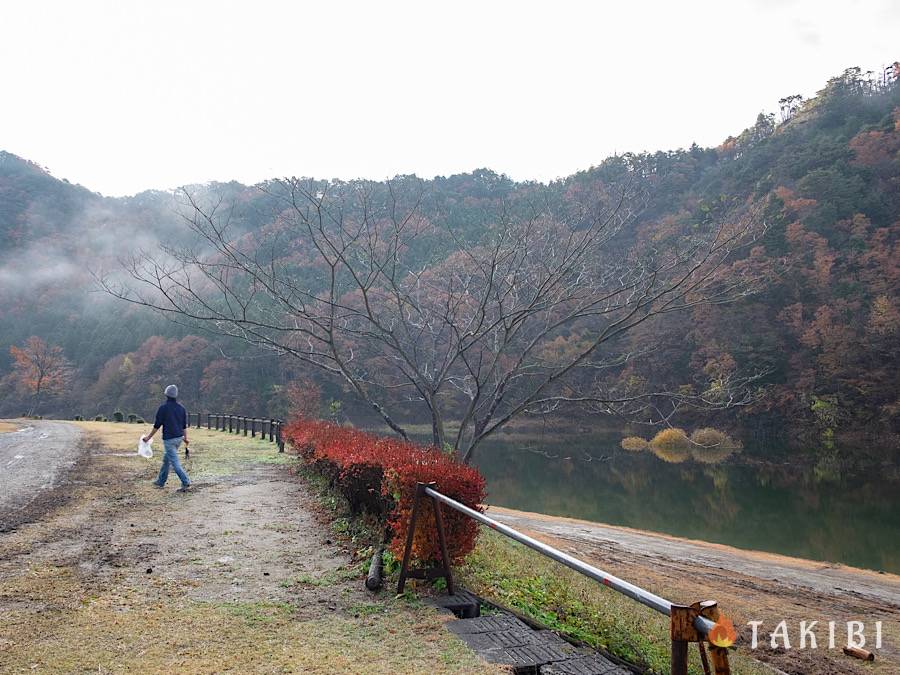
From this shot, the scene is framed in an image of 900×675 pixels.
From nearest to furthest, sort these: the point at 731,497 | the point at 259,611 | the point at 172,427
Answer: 1. the point at 259,611
2. the point at 172,427
3. the point at 731,497

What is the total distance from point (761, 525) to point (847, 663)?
13.7 meters

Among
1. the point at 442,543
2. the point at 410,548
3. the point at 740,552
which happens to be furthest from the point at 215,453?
the point at 740,552

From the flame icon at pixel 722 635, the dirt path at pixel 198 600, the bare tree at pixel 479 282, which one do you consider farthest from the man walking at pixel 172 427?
the flame icon at pixel 722 635

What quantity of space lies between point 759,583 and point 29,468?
537 inches

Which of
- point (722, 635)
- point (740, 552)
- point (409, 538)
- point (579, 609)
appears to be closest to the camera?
point (722, 635)

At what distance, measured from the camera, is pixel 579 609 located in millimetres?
5617

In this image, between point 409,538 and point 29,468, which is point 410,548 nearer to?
point 409,538

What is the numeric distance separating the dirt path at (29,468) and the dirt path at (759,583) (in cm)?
836

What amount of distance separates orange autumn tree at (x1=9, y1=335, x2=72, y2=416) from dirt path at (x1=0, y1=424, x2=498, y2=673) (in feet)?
188

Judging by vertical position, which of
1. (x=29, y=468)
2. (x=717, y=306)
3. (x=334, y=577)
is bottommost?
(x=29, y=468)

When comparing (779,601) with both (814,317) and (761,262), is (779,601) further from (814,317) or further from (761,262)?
(814,317)

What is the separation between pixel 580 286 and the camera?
1147 centimetres

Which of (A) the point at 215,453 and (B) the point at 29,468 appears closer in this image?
(B) the point at 29,468

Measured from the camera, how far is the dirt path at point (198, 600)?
3664mm
